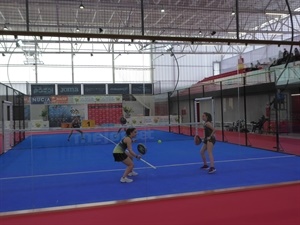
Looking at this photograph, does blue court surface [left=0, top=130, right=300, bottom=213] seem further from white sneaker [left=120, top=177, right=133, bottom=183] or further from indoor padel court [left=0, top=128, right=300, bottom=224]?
white sneaker [left=120, top=177, right=133, bottom=183]

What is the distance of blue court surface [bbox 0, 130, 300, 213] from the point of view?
237 inches

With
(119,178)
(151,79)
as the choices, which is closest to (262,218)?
(119,178)

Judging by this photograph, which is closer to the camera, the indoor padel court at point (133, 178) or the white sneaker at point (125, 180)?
the indoor padel court at point (133, 178)

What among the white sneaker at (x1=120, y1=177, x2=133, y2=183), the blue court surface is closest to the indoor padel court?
the blue court surface

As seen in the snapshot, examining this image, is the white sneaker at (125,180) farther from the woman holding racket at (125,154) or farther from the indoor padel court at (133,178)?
the indoor padel court at (133,178)

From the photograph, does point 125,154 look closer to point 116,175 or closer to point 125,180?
point 125,180

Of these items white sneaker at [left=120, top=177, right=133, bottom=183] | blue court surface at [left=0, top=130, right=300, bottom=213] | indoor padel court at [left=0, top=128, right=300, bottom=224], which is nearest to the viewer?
indoor padel court at [left=0, top=128, right=300, bottom=224]

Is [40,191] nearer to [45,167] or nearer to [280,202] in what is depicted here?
[45,167]

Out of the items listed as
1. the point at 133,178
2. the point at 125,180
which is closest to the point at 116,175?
the point at 133,178

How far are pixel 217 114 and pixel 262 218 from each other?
62.9ft

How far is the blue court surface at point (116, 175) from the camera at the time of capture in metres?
6.01

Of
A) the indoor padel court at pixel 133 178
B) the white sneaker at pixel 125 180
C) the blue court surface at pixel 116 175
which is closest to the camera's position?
the indoor padel court at pixel 133 178

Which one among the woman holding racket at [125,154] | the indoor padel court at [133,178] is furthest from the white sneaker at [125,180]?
the indoor padel court at [133,178]

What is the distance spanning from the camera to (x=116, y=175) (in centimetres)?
789
